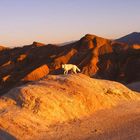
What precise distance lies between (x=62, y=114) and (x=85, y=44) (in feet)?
152

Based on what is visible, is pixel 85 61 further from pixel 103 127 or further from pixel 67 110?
pixel 103 127

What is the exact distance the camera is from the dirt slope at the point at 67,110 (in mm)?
15289

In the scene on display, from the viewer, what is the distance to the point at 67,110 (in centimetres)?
1773

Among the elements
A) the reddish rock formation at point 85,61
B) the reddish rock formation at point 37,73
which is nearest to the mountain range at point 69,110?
the reddish rock formation at point 85,61

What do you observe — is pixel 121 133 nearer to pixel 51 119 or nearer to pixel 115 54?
pixel 51 119

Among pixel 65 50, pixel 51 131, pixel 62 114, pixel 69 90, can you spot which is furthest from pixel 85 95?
pixel 65 50

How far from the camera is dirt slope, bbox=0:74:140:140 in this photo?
1529cm

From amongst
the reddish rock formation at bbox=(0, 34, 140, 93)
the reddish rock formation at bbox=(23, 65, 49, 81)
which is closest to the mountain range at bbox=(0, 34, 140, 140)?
the reddish rock formation at bbox=(0, 34, 140, 93)

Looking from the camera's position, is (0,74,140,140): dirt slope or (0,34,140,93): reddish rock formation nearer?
(0,74,140,140): dirt slope

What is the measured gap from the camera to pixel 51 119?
16906 mm

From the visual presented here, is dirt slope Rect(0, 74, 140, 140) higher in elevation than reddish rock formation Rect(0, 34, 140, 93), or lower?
higher

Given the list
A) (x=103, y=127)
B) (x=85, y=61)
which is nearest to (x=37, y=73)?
(x=85, y=61)

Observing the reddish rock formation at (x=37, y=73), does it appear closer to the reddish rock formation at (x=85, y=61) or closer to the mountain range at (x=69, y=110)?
the reddish rock formation at (x=85, y=61)

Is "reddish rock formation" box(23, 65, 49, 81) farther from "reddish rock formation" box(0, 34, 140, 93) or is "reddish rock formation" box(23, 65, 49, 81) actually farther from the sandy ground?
the sandy ground
